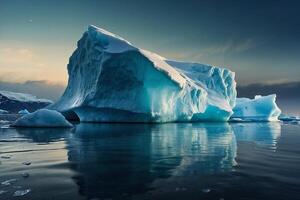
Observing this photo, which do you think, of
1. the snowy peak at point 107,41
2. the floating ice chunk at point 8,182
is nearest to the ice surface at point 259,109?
the snowy peak at point 107,41

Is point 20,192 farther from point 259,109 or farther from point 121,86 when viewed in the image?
point 259,109

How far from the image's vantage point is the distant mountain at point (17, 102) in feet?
470

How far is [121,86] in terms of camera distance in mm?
31250

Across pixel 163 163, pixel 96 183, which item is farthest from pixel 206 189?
pixel 163 163

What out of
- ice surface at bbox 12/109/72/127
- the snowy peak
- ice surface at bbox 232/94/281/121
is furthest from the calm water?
ice surface at bbox 232/94/281/121

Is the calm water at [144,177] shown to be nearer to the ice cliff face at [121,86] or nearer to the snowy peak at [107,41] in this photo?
the ice cliff face at [121,86]

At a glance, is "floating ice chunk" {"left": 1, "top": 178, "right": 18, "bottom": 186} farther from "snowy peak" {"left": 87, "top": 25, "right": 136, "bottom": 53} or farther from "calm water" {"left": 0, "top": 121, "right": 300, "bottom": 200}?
"snowy peak" {"left": 87, "top": 25, "right": 136, "bottom": 53}

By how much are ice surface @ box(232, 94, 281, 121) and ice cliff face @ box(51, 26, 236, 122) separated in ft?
66.4

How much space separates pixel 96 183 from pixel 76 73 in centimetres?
3470

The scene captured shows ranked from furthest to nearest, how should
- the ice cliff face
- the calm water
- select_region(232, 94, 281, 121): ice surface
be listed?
select_region(232, 94, 281, 121): ice surface → the ice cliff face → the calm water

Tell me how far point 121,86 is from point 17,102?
131843mm

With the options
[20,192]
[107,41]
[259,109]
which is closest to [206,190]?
[20,192]

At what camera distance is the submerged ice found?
3047 centimetres

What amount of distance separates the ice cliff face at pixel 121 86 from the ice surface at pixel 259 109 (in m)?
20.3
